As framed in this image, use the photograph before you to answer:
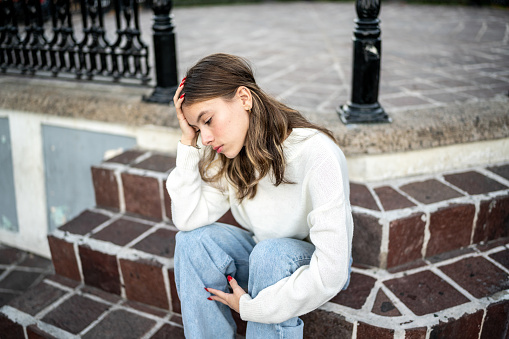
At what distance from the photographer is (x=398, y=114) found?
6.66 feet

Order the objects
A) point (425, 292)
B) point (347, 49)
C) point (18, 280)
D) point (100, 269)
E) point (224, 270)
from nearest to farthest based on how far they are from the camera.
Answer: point (224, 270) < point (425, 292) < point (100, 269) < point (18, 280) < point (347, 49)

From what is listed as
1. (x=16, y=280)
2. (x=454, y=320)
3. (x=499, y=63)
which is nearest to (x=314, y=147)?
(x=454, y=320)

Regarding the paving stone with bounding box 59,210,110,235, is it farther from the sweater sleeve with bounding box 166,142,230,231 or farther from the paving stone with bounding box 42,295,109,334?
the sweater sleeve with bounding box 166,142,230,231

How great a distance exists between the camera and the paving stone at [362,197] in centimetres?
173

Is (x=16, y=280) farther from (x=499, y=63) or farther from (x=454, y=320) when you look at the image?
(x=499, y=63)

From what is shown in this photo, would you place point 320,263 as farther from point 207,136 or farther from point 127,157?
A: point 127,157

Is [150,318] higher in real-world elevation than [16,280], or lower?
higher

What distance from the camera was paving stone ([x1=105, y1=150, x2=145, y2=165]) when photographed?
7.14ft

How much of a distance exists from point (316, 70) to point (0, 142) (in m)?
1.95

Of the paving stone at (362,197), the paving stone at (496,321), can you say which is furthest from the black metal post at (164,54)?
the paving stone at (496,321)

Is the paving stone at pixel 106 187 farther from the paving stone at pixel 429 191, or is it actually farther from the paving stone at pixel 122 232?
the paving stone at pixel 429 191

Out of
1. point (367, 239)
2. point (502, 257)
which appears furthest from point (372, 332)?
point (502, 257)

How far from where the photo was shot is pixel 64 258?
78.7 inches

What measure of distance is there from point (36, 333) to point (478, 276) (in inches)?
63.4
